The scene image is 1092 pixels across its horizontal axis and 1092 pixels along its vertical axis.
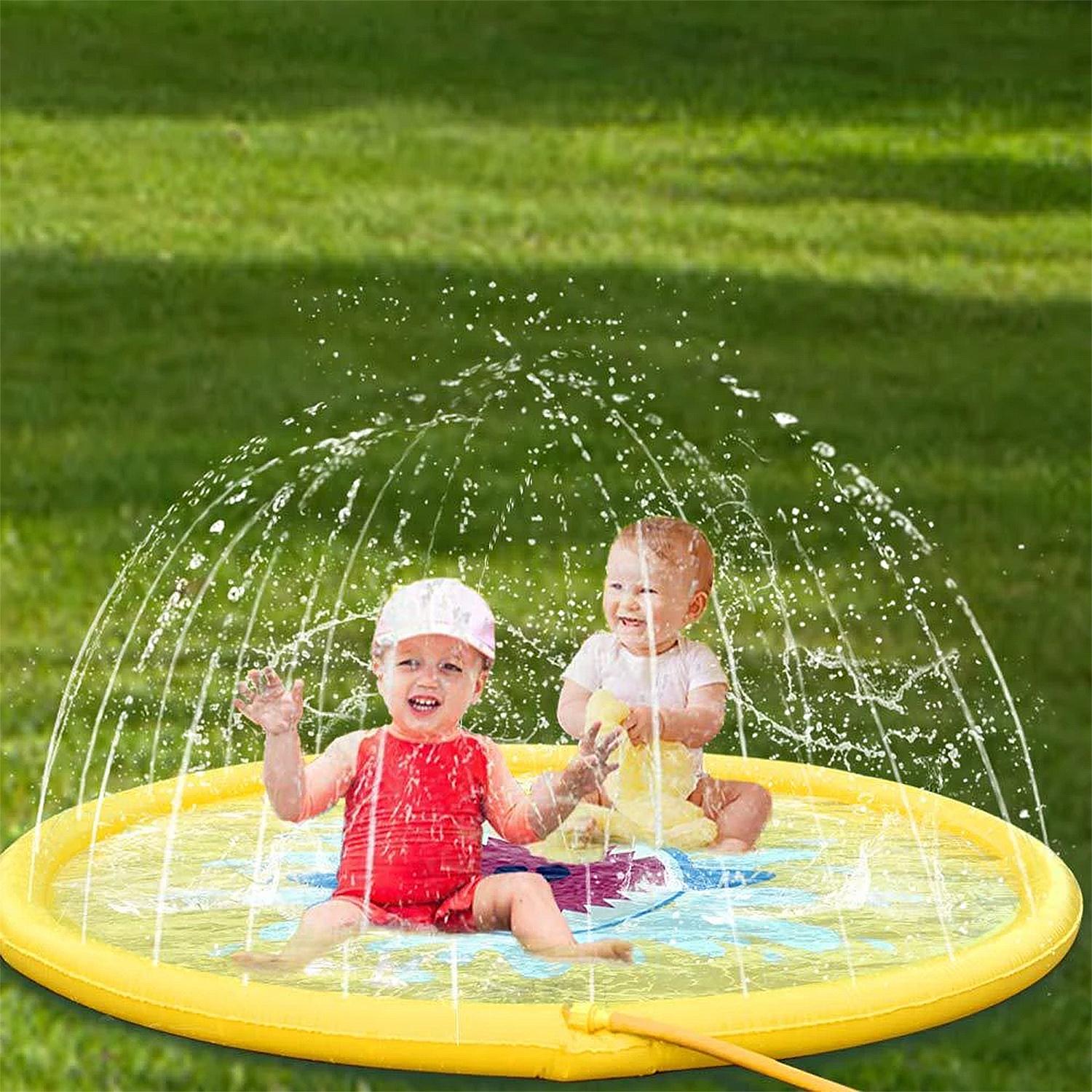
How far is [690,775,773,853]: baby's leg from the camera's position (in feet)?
15.1

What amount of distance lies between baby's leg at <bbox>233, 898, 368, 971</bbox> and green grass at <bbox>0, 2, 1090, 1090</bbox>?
22 centimetres

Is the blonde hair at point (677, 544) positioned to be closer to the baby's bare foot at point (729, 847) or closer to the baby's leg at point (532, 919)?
the baby's bare foot at point (729, 847)

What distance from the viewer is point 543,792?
3.90 metres

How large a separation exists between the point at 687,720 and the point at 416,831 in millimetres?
704

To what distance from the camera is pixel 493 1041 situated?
345 centimetres

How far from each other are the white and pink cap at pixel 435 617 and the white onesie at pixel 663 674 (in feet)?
1.87

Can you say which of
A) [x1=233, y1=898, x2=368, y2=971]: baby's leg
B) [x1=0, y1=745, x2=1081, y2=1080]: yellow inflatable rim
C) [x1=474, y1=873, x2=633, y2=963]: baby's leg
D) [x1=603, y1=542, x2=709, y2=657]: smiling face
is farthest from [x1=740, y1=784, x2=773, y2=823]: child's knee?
[x1=233, y1=898, x2=368, y2=971]: baby's leg

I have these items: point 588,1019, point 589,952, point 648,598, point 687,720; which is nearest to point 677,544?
point 648,598

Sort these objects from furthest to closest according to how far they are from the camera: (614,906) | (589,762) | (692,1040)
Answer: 1. (614,906)
2. (589,762)
3. (692,1040)

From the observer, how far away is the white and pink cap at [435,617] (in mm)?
3918

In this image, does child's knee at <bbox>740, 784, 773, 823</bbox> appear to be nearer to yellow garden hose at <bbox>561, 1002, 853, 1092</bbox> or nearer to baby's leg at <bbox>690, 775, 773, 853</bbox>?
baby's leg at <bbox>690, 775, 773, 853</bbox>

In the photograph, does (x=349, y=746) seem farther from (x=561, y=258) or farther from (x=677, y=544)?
(x=561, y=258)

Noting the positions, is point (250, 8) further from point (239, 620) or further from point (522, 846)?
point (522, 846)

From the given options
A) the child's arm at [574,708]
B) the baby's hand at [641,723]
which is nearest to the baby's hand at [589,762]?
the baby's hand at [641,723]
